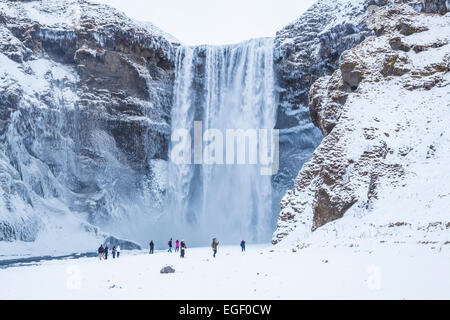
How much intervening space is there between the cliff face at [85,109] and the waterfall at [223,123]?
2.51 metres

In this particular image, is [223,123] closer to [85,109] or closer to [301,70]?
[301,70]

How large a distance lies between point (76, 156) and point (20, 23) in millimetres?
17740

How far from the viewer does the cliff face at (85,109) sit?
145 ft

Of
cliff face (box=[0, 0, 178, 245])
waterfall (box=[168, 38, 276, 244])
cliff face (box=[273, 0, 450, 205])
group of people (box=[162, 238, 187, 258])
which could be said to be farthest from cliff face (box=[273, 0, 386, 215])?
group of people (box=[162, 238, 187, 258])

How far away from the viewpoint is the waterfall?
4809 centimetres

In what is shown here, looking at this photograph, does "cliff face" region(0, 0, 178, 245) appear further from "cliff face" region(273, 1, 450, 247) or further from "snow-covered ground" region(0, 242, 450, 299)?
"snow-covered ground" region(0, 242, 450, 299)

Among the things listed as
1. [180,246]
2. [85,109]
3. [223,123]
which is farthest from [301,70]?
[180,246]

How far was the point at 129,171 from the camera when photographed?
48.8m

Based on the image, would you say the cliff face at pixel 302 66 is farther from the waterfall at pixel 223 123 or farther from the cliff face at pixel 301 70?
the waterfall at pixel 223 123

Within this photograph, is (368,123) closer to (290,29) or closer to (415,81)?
(415,81)

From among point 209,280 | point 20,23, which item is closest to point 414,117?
point 209,280

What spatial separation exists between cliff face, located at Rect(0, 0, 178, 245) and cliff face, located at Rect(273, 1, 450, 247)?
85.5 ft

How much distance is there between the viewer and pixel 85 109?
47.4 metres

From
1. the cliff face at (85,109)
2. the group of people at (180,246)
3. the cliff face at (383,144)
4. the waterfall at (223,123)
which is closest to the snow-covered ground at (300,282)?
the cliff face at (383,144)
